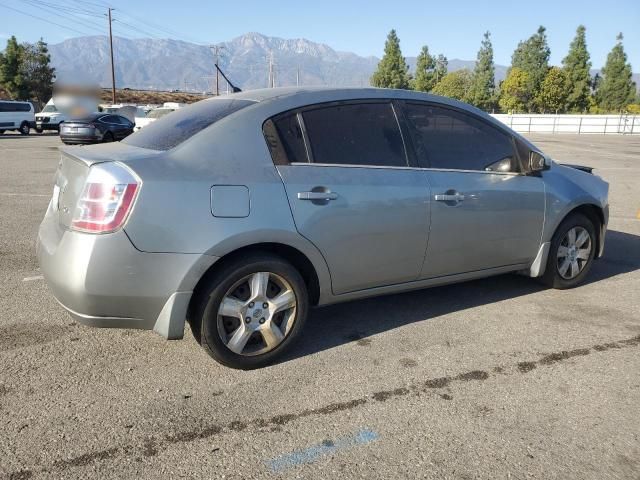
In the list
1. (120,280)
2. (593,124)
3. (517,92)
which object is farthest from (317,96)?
(517,92)

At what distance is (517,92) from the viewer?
6562cm

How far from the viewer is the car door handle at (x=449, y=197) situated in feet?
12.4

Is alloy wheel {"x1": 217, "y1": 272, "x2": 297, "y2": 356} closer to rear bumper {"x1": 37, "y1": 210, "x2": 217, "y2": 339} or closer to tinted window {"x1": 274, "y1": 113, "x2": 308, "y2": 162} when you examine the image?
rear bumper {"x1": 37, "y1": 210, "x2": 217, "y2": 339}

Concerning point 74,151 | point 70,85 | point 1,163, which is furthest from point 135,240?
point 70,85

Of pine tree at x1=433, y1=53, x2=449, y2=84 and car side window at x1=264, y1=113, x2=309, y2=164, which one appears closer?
car side window at x1=264, y1=113, x2=309, y2=164

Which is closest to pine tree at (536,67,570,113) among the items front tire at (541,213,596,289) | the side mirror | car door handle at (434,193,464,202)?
front tire at (541,213,596,289)

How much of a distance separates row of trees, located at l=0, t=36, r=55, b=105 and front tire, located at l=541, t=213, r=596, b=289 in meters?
51.7

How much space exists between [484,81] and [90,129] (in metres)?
62.4

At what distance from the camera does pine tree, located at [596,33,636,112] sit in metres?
66.2

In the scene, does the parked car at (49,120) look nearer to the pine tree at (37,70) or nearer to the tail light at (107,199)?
the pine tree at (37,70)

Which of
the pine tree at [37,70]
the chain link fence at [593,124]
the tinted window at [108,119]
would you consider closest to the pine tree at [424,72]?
the chain link fence at [593,124]

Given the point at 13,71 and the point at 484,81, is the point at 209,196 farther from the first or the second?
the point at 484,81

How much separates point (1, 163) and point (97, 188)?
44.3ft

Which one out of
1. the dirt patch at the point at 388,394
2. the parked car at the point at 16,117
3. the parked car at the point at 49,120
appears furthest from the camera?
the parked car at the point at 49,120
